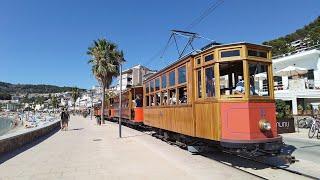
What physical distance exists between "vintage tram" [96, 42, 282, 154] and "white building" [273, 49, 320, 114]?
22.5 m

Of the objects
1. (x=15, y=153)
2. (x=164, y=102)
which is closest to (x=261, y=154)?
(x=164, y=102)

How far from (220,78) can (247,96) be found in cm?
101

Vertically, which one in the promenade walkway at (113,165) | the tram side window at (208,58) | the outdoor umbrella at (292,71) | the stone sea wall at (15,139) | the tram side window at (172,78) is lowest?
the promenade walkway at (113,165)

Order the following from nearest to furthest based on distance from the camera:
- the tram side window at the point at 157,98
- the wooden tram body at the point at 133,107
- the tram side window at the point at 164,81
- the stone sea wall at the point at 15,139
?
the stone sea wall at the point at 15,139, the tram side window at the point at 164,81, the tram side window at the point at 157,98, the wooden tram body at the point at 133,107

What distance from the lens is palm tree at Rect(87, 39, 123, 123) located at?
44659mm

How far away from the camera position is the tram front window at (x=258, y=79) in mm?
10141

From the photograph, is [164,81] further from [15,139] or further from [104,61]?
[104,61]

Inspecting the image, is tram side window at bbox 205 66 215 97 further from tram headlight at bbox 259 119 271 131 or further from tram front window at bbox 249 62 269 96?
tram headlight at bbox 259 119 271 131

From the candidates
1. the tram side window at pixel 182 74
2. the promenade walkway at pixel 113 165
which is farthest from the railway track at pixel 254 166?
the tram side window at pixel 182 74

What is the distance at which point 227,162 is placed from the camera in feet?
35.9

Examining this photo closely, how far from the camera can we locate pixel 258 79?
10633 millimetres

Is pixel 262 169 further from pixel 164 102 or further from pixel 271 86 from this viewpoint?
pixel 164 102

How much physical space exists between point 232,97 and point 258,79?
122 centimetres

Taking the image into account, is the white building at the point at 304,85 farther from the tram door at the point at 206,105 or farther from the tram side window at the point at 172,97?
the tram door at the point at 206,105
